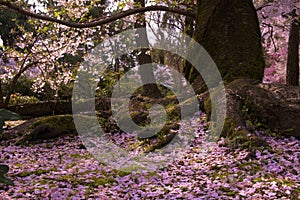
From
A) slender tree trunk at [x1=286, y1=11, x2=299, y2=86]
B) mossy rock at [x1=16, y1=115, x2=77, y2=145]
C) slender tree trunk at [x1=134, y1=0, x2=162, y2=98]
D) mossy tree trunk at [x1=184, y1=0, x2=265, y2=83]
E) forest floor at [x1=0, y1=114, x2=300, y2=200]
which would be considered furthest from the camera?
slender tree trunk at [x1=286, y1=11, x2=299, y2=86]

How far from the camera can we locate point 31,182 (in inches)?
179

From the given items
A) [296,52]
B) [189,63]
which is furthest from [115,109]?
[296,52]

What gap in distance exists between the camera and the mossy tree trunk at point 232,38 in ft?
24.8

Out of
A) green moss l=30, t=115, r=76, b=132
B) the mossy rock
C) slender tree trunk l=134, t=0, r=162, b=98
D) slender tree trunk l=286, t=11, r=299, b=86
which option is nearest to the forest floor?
the mossy rock

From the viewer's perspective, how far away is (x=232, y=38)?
7754 millimetres

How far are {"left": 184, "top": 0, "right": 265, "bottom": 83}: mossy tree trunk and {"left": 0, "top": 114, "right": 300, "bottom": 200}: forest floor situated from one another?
1.91 metres

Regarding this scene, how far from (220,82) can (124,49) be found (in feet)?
51.7

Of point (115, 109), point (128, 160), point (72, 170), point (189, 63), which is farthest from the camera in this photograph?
point (115, 109)

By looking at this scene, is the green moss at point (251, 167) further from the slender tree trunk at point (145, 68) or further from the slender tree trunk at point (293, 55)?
the slender tree trunk at point (293, 55)

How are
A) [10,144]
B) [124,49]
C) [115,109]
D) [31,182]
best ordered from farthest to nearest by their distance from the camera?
[124,49]
[115,109]
[10,144]
[31,182]

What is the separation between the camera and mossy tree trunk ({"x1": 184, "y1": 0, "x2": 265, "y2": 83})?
24.8 ft

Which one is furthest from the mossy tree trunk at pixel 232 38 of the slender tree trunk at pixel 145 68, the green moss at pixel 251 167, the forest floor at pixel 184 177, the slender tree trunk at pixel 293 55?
the slender tree trunk at pixel 293 55

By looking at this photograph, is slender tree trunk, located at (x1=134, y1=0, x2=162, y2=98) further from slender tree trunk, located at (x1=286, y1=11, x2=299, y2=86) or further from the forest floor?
the forest floor

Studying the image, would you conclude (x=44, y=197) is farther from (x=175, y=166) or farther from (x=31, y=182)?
(x=175, y=166)
